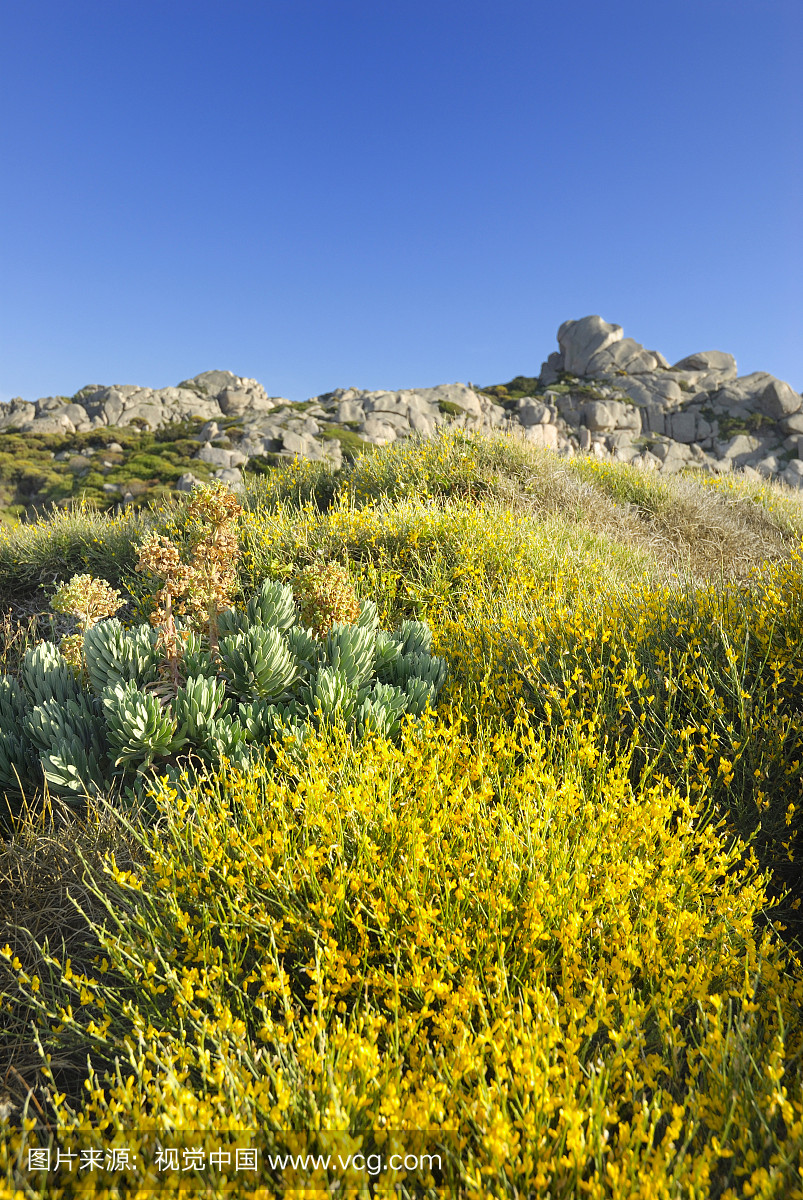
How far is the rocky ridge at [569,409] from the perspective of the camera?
39500 millimetres

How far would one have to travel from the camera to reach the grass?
1237mm

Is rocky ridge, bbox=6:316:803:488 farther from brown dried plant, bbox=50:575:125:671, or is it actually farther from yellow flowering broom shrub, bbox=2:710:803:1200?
yellow flowering broom shrub, bbox=2:710:803:1200

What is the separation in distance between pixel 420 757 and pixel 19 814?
205 cm

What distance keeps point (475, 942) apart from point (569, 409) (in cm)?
4915

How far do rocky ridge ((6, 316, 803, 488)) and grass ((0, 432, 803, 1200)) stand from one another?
104 feet

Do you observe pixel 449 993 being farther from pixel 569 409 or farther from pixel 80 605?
pixel 569 409

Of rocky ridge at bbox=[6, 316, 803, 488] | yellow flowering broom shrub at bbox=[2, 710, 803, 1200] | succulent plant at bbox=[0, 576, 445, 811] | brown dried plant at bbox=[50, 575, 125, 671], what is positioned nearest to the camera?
yellow flowering broom shrub at bbox=[2, 710, 803, 1200]

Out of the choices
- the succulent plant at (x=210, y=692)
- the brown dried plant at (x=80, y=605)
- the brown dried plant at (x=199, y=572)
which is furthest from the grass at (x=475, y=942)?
the brown dried plant at (x=80, y=605)

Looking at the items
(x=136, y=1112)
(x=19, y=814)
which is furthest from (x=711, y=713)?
(x=19, y=814)

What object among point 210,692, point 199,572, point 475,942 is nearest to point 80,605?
point 199,572

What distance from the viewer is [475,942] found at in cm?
170

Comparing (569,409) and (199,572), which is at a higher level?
(569,409)

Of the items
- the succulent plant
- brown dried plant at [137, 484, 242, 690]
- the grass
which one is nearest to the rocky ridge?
brown dried plant at [137, 484, 242, 690]

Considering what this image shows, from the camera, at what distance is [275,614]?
3.59 metres
